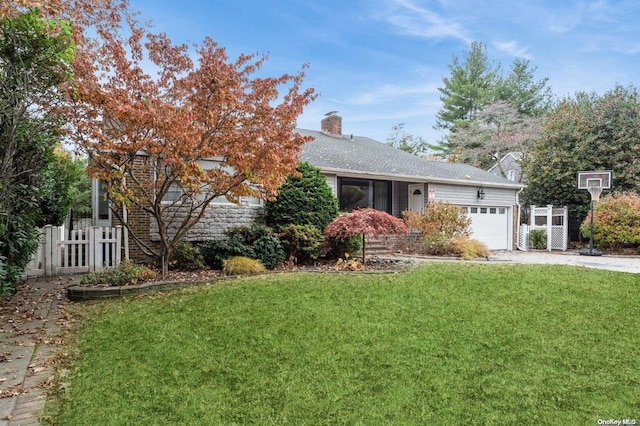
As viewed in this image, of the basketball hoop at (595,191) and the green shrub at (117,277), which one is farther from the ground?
the basketball hoop at (595,191)

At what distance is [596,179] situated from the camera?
51.1ft

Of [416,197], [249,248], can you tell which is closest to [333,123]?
[416,197]

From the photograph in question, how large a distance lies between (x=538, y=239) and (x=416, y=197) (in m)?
6.61

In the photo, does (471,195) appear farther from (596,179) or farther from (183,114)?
(183,114)

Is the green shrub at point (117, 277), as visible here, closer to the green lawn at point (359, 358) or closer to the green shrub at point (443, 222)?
the green lawn at point (359, 358)

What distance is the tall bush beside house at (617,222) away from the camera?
49.0 feet

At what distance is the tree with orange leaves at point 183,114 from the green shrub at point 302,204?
7.99 feet

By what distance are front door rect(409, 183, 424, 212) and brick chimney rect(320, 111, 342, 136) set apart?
474 cm

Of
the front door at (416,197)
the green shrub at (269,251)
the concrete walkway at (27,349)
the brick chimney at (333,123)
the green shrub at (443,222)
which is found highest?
the brick chimney at (333,123)

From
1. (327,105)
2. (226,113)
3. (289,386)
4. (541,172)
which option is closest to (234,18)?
(226,113)

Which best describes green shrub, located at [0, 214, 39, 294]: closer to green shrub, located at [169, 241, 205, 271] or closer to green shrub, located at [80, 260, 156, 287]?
green shrub, located at [80, 260, 156, 287]

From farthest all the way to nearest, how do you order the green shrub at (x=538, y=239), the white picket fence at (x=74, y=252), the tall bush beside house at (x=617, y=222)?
the green shrub at (x=538, y=239), the tall bush beside house at (x=617, y=222), the white picket fence at (x=74, y=252)

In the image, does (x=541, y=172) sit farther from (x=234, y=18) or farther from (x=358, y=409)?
(x=358, y=409)

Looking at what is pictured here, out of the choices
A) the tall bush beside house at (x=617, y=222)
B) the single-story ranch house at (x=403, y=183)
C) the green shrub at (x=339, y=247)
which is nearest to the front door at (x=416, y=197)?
the single-story ranch house at (x=403, y=183)
